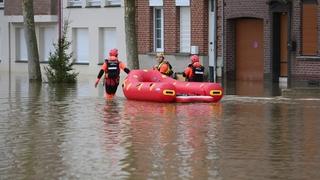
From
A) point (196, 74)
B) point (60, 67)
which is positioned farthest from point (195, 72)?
point (60, 67)

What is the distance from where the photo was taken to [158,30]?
38031 millimetres

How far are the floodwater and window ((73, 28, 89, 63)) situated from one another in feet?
63.0

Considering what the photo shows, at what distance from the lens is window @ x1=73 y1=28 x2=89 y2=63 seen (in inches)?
1682

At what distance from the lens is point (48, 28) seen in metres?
45.2

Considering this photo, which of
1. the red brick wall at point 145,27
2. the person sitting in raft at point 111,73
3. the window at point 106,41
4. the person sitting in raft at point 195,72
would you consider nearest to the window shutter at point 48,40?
the window at point 106,41

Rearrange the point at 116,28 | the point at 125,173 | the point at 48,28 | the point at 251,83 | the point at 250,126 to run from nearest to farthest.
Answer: the point at 125,173, the point at 250,126, the point at 251,83, the point at 116,28, the point at 48,28

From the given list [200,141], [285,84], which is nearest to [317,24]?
[285,84]

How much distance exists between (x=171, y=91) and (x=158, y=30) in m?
16.1

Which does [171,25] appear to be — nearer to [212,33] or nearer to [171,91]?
[212,33]

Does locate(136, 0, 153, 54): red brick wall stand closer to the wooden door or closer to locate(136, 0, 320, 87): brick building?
locate(136, 0, 320, 87): brick building

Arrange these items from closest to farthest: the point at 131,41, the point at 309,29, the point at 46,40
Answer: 1. the point at 131,41
2. the point at 309,29
3. the point at 46,40

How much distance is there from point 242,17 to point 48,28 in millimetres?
14158

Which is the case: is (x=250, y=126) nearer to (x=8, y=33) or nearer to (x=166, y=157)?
(x=166, y=157)

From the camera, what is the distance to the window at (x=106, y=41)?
4125 centimetres
